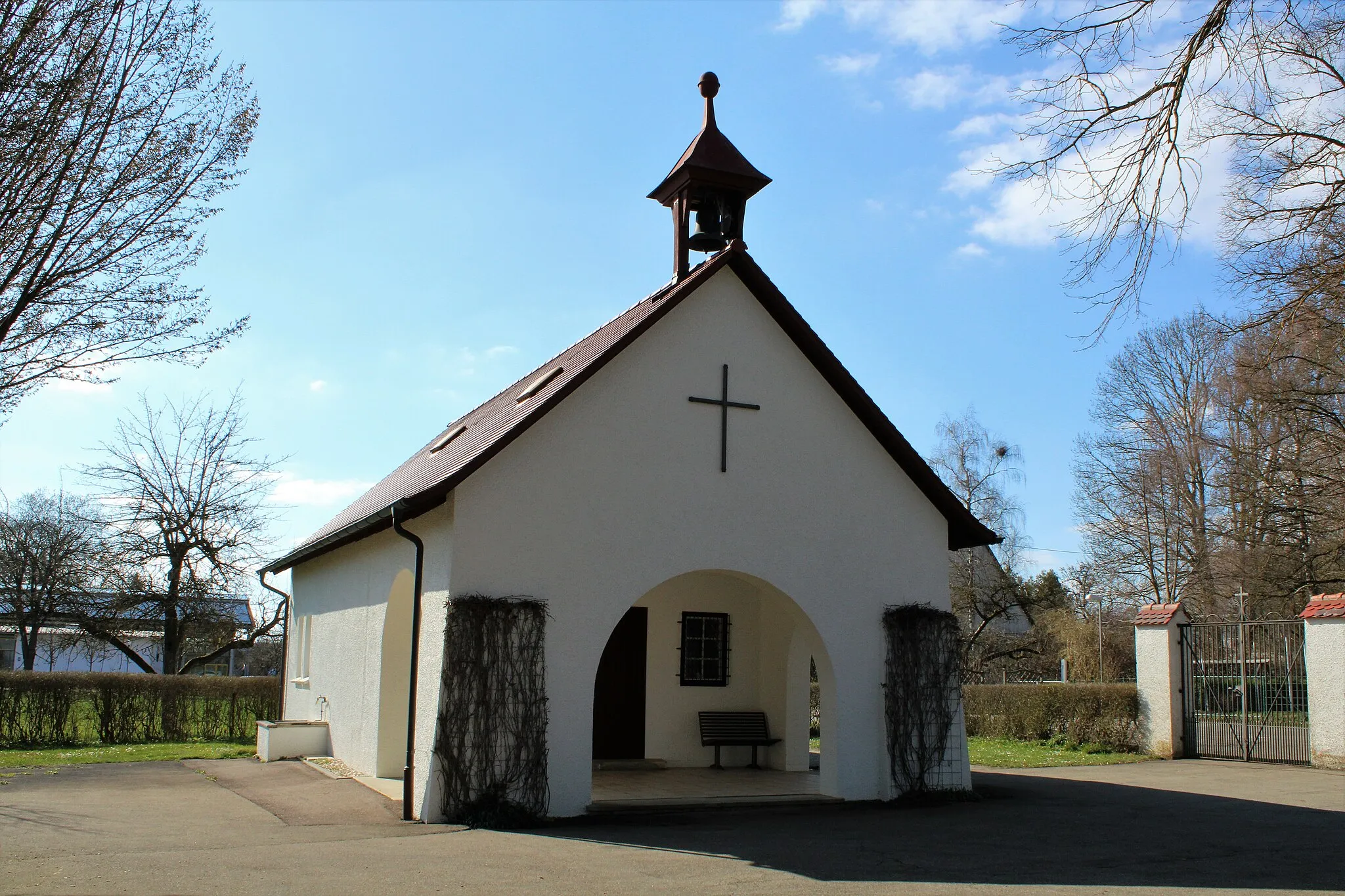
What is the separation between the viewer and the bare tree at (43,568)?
100 feet

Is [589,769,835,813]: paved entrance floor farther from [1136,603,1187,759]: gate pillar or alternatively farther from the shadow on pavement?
[1136,603,1187,759]: gate pillar

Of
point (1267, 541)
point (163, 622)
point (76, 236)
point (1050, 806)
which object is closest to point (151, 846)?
point (76, 236)

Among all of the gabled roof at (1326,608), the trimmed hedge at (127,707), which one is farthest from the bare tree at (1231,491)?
the trimmed hedge at (127,707)

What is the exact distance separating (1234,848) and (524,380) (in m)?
11.8

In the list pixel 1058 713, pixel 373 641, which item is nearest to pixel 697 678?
pixel 373 641

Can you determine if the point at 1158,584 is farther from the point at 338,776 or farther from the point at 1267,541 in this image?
the point at 338,776

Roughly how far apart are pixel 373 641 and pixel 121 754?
703 centimetres

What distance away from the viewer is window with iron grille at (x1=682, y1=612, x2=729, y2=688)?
1573cm

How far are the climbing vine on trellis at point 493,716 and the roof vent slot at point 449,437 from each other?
Answer: 515cm

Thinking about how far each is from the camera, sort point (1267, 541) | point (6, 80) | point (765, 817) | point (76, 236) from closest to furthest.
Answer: point (6, 80), point (76, 236), point (765, 817), point (1267, 541)

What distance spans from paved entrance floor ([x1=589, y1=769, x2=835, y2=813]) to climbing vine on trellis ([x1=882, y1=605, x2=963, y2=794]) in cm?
107

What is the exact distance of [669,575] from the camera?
11.8 m

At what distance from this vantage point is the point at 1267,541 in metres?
26.7

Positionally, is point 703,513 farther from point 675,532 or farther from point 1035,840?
point 1035,840
